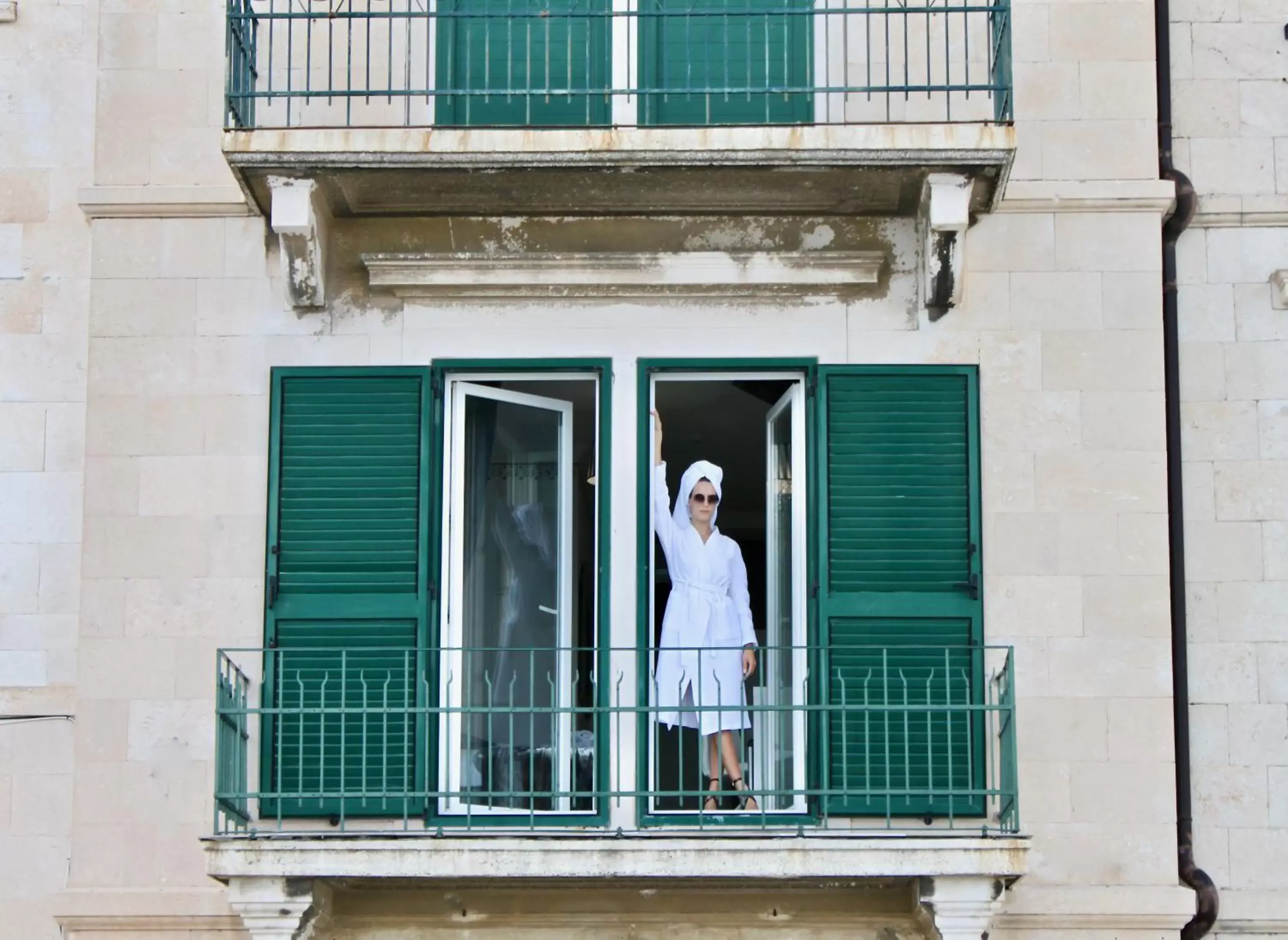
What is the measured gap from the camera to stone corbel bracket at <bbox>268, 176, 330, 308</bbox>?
11242 millimetres

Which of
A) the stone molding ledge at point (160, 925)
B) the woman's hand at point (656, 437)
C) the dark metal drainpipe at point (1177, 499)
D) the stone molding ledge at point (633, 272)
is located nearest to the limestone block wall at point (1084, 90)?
the dark metal drainpipe at point (1177, 499)

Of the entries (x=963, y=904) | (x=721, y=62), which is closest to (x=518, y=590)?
(x=963, y=904)

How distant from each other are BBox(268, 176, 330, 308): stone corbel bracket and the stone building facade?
2 centimetres

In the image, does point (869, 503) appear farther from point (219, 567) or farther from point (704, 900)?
point (219, 567)

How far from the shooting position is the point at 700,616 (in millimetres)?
11406

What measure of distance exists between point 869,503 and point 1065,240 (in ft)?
5.06

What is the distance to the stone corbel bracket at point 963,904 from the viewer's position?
34.4 ft

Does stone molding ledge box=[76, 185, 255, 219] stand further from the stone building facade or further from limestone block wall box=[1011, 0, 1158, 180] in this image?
limestone block wall box=[1011, 0, 1158, 180]

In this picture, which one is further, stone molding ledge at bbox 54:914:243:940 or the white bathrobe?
the white bathrobe

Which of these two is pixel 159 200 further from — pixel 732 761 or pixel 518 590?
pixel 732 761

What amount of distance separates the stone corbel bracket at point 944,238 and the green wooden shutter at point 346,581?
2.36 meters

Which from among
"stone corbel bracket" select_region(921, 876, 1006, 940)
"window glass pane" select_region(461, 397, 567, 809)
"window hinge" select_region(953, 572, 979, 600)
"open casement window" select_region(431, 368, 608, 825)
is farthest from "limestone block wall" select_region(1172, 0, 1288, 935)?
"window glass pane" select_region(461, 397, 567, 809)

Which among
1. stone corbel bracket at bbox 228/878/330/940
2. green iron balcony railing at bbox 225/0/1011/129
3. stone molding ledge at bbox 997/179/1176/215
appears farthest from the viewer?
green iron balcony railing at bbox 225/0/1011/129

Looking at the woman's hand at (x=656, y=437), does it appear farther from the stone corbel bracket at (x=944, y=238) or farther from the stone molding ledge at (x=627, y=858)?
the stone molding ledge at (x=627, y=858)
